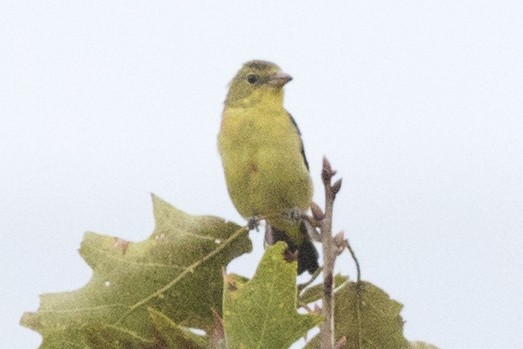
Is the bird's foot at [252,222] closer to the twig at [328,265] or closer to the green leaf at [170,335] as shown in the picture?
the twig at [328,265]

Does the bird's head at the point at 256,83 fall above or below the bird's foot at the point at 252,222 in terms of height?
above

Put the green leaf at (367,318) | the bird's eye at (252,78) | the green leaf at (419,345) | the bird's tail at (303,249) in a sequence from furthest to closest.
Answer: the bird's eye at (252,78), the bird's tail at (303,249), the green leaf at (367,318), the green leaf at (419,345)

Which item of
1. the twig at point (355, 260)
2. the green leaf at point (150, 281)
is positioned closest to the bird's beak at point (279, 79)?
the green leaf at point (150, 281)

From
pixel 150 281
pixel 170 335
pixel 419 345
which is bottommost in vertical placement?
pixel 419 345

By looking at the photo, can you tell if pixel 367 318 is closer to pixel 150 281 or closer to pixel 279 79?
pixel 150 281

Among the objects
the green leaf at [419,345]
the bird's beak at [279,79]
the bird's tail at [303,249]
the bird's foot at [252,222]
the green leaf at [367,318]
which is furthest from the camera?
the bird's beak at [279,79]

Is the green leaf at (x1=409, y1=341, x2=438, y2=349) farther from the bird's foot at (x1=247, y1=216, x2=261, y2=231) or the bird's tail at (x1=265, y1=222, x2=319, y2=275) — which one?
the bird's tail at (x1=265, y1=222, x2=319, y2=275)

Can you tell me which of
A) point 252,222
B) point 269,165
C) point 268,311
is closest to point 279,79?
point 269,165
